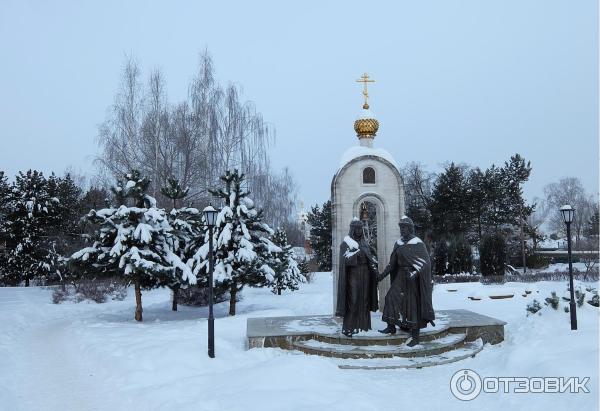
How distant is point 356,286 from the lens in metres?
9.30

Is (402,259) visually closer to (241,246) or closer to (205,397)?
(205,397)

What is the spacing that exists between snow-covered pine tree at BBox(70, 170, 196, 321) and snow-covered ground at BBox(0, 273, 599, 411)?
2.40 meters

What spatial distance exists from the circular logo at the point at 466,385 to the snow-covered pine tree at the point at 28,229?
25.9 m

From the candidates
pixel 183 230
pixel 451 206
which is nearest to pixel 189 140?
pixel 183 230

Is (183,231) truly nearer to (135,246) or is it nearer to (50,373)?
(135,246)

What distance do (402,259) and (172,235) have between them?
8.95 m

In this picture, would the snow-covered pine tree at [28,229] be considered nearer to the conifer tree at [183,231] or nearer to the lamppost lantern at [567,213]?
the conifer tree at [183,231]

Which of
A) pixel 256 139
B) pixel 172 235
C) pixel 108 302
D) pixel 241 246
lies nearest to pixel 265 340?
pixel 241 246

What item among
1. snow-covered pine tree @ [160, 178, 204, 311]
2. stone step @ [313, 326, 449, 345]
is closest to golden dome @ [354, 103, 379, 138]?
stone step @ [313, 326, 449, 345]

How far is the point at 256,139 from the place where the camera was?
26.2m

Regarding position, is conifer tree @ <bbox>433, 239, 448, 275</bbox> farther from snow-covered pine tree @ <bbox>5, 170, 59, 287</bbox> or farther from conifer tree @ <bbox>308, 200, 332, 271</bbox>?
snow-covered pine tree @ <bbox>5, 170, 59, 287</bbox>

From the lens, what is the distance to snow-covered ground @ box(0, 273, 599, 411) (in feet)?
20.1

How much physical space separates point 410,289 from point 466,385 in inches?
96.0

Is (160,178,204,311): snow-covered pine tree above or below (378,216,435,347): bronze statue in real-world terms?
above
